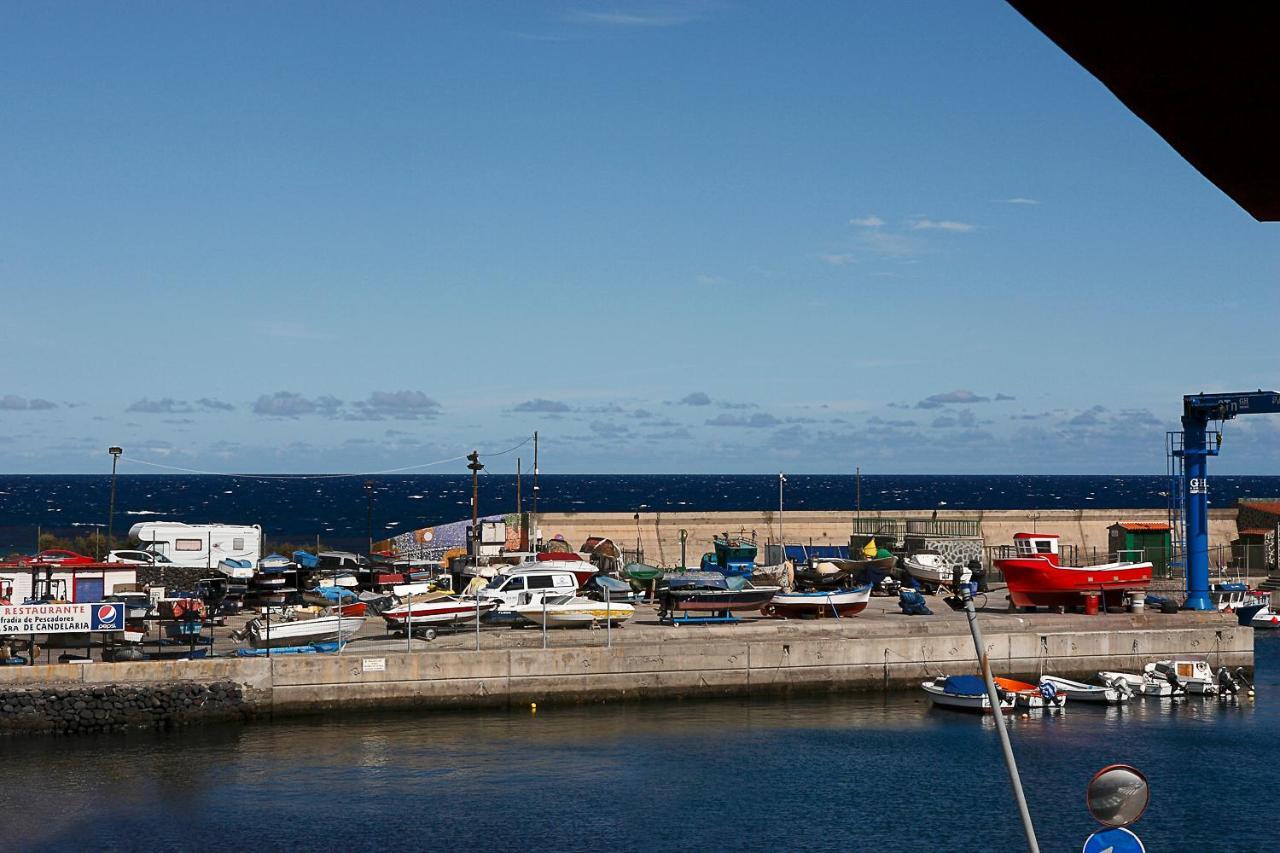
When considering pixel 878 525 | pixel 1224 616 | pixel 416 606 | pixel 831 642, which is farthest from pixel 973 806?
pixel 878 525

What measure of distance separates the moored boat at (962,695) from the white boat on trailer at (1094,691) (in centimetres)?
234

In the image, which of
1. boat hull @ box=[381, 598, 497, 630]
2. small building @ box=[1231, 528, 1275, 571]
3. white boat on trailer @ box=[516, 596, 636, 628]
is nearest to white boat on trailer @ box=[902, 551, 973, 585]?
white boat on trailer @ box=[516, 596, 636, 628]

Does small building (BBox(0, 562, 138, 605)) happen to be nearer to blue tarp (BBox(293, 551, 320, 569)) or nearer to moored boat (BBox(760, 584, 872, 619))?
blue tarp (BBox(293, 551, 320, 569))

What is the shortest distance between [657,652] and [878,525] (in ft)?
125

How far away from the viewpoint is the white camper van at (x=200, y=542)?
69188mm

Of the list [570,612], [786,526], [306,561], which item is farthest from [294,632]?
[786,526]

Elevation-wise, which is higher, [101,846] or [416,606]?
[416,606]

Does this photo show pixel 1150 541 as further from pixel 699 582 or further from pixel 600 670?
pixel 600 670

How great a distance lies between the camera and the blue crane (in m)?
56.8

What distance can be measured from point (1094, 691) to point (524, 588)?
69.8 feet

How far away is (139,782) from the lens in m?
36.4

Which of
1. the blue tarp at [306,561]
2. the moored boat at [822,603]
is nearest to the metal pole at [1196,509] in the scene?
the moored boat at [822,603]

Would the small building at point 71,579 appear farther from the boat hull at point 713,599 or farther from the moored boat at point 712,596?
the boat hull at point 713,599

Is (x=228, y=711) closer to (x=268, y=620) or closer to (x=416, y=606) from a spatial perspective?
(x=268, y=620)
